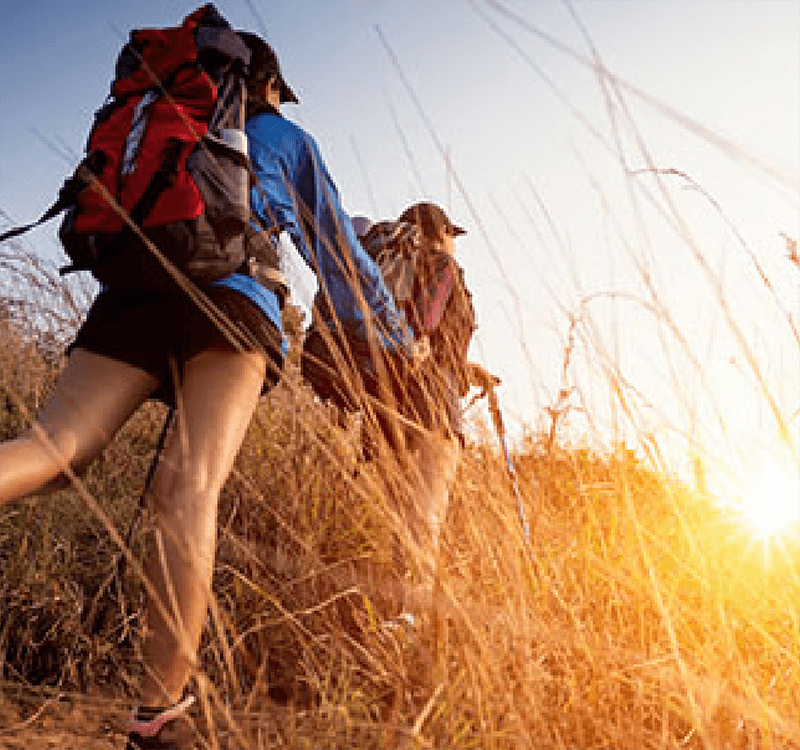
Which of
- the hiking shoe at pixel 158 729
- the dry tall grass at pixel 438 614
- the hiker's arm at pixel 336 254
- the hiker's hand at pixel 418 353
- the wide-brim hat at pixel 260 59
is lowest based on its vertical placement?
the hiking shoe at pixel 158 729

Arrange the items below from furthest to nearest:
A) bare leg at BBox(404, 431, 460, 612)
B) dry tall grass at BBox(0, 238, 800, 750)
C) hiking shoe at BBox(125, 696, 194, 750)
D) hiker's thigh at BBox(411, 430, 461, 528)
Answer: hiker's thigh at BBox(411, 430, 461, 528) < bare leg at BBox(404, 431, 460, 612) < hiking shoe at BBox(125, 696, 194, 750) < dry tall grass at BBox(0, 238, 800, 750)

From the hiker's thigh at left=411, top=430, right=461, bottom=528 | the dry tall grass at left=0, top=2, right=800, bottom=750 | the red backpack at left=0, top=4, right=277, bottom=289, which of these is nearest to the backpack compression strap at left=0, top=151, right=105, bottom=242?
the red backpack at left=0, top=4, right=277, bottom=289

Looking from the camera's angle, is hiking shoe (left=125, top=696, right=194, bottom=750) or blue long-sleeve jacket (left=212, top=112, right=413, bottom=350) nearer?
hiking shoe (left=125, top=696, right=194, bottom=750)

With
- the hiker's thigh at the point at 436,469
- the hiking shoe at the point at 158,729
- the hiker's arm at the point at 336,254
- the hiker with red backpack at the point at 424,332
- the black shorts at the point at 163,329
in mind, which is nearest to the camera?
the hiking shoe at the point at 158,729

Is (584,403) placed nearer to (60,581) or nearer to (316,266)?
(316,266)

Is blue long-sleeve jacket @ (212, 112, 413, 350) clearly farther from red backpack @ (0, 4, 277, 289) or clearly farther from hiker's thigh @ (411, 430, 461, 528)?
hiker's thigh @ (411, 430, 461, 528)

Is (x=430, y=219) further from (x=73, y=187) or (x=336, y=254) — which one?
(x=73, y=187)

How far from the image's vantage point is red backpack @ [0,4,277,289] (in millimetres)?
1555

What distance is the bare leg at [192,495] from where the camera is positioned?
1.50 metres

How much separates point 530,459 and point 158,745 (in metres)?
2.42

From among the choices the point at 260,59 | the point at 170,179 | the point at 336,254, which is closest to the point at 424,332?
the point at 336,254

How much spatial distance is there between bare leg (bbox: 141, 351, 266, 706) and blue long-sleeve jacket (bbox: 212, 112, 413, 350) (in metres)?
0.16

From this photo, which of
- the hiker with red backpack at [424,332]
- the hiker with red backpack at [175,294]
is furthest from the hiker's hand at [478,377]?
the hiker with red backpack at [175,294]

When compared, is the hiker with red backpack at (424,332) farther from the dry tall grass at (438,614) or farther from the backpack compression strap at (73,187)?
the backpack compression strap at (73,187)
